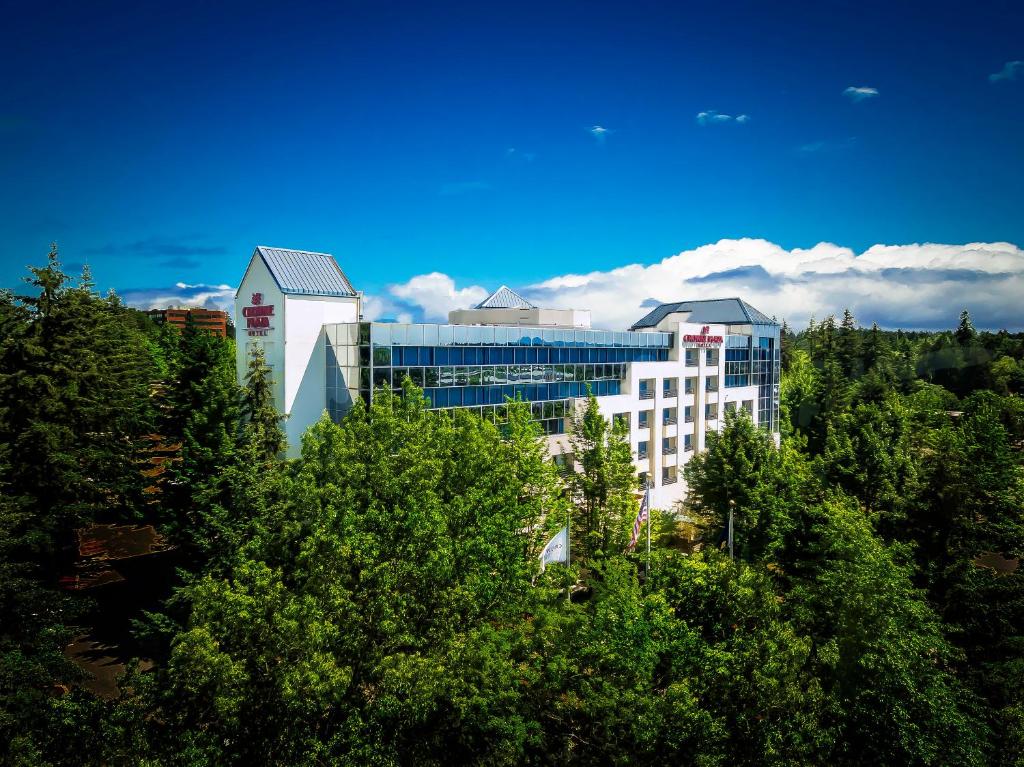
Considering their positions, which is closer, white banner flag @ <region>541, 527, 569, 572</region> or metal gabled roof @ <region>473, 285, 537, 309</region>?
white banner flag @ <region>541, 527, 569, 572</region>

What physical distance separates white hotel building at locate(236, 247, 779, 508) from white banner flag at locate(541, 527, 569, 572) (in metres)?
15.2

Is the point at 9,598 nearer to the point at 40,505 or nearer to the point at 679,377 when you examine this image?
the point at 40,505

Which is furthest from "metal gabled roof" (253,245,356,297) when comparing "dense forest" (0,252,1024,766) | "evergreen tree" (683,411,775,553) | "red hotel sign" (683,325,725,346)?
"red hotel sign" (683,325,725,346)

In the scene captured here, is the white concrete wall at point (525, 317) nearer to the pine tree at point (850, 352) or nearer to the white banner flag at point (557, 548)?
the white banner flag at point (557, 548)

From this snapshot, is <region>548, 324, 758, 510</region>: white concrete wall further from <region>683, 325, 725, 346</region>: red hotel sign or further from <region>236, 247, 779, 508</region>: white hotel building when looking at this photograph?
<region>683, 325, 725, 346</region>: red hotel sign

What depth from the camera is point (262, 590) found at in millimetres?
20234

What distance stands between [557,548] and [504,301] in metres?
36.6

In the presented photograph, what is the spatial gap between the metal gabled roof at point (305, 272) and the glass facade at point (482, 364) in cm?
298

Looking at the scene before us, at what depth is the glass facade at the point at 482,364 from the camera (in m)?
38.5

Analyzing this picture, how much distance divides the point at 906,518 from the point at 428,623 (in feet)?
94.5

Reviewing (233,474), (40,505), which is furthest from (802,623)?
(40,505)

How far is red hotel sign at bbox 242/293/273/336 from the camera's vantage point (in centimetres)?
4103

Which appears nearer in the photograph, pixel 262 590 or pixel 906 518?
pixel 262 590

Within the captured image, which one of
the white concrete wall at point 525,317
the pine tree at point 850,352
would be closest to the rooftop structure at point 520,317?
the white concrete wall at point 525,317
